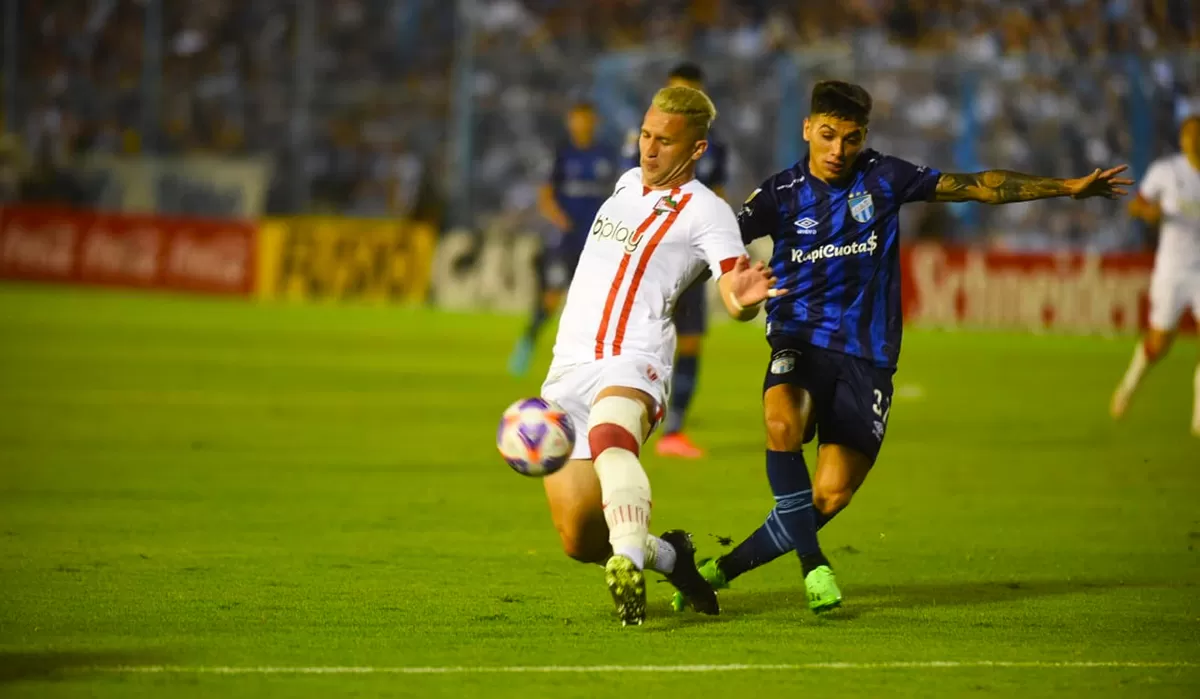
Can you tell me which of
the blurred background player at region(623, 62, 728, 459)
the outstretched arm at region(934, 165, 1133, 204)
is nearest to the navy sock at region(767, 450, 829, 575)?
the outstretched arm at region(934, 165, 1133, 204)

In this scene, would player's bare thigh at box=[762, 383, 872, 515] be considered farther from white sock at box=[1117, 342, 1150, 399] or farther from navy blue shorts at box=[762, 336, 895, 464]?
white sock at box=[1117, 342, 1150, 399]

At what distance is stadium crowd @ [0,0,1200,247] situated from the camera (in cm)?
2681

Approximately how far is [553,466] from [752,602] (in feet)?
4.43

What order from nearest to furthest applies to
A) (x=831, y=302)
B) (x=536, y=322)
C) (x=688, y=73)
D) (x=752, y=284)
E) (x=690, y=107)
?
(x=752, y=284) → (x=690, y=107) → (x=831, y=302) → (x=688, y=73) → (x=536, y=322)

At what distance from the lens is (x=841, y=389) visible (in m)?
7.23

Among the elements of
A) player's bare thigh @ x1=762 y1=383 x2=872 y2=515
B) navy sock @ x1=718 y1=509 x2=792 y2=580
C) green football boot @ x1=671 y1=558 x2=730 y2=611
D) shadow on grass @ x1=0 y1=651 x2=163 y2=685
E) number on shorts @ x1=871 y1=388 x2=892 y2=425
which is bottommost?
shadow on grass @ x1=0 y1=651 x2=163 y2=685

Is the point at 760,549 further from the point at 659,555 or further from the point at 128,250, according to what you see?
the point at 128,250

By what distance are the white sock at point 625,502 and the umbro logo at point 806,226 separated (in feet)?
4.41

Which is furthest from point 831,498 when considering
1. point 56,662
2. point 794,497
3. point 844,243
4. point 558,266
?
point 558,266

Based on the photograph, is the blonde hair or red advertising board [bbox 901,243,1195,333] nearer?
the blonde hair

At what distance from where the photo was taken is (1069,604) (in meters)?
7.52

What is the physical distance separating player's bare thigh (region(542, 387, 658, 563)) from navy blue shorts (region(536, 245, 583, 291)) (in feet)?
11.1

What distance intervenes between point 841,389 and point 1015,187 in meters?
1.00

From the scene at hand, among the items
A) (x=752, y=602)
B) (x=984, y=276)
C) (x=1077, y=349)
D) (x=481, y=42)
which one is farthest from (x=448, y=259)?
(x=752, y=602)
